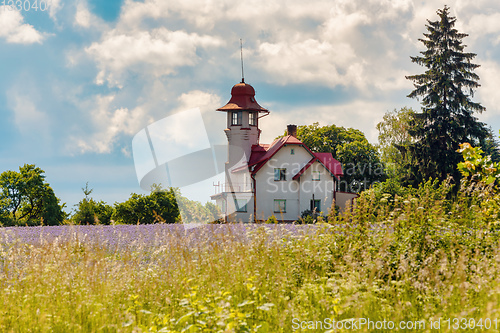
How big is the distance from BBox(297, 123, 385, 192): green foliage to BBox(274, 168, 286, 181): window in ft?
27.3

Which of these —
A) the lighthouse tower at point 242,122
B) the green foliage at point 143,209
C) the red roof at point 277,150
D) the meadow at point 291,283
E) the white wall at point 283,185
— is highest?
the lighthouse tower at point 242,122

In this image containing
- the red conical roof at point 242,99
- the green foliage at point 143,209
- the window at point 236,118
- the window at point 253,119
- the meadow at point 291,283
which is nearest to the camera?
the meadow at point 291,283

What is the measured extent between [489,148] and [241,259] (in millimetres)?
61101

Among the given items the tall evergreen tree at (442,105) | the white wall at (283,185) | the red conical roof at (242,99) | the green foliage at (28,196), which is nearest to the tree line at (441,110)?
the tall evergreen tree at (442,105)

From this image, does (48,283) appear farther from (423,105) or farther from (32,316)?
(423,105)

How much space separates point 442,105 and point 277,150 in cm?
1383

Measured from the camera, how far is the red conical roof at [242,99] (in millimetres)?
40319

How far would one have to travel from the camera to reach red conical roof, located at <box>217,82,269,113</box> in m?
40.3

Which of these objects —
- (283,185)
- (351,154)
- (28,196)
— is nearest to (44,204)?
(28,196)

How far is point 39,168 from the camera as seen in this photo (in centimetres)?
3438

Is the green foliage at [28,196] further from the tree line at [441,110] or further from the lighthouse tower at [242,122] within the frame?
the tree line at [441,110]

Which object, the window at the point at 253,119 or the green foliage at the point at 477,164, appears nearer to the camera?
the green foliage at the point at 477,164

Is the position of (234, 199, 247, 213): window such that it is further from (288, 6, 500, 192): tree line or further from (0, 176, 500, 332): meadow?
(0, 176, 500, 332): meadow

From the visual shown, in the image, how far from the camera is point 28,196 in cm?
3381
